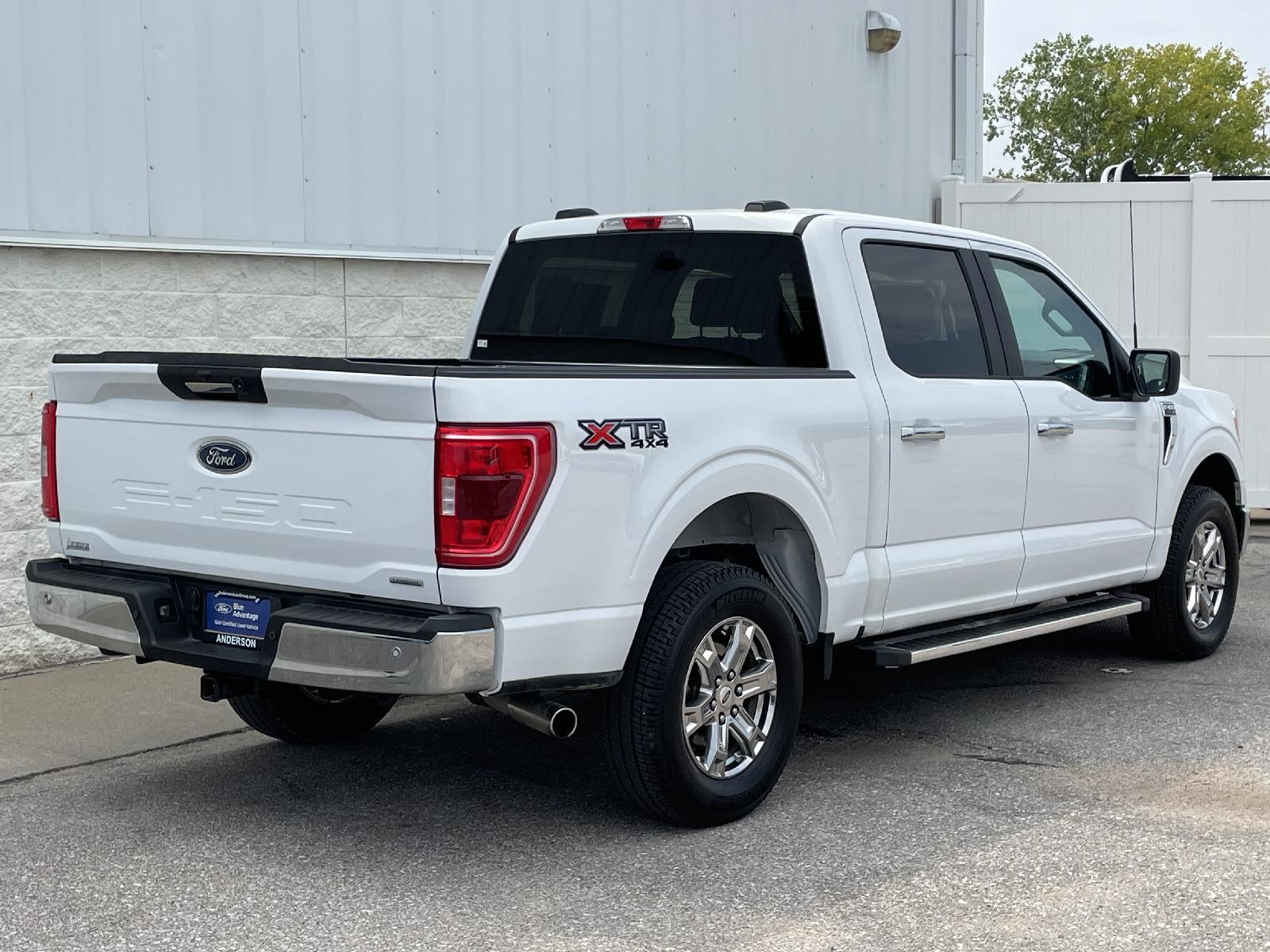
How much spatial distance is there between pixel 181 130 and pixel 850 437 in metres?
4.23

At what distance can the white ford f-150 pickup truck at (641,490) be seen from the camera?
4.32 meters

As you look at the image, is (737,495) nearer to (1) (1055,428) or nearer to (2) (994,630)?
(2) (994,630)

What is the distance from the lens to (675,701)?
4.73 m

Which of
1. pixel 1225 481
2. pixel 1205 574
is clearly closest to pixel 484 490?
pixel 1205 574

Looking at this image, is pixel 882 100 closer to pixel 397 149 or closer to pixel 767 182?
pixel 767 182

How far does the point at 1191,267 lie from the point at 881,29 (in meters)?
3.03

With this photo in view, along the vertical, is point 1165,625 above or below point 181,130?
below

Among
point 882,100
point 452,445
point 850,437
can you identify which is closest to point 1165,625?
point 850,437

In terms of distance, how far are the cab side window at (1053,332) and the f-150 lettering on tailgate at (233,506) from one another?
317 centimetres

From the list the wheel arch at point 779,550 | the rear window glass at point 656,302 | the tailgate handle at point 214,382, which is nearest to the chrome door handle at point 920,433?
the rear window glass at point 656,302

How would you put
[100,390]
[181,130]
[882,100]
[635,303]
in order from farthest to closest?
1. [882,100]
2. [181,130]
3. [635,303]
4. [100,390]

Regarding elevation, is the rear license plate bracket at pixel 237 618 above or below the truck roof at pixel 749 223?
below

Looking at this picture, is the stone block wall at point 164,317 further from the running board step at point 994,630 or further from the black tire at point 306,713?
the running board step at point 994,630

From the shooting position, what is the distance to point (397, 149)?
348 inches
